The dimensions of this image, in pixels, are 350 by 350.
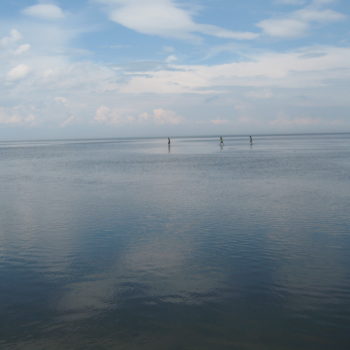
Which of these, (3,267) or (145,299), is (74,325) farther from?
(3,267)

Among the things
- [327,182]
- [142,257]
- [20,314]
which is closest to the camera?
[20,314]

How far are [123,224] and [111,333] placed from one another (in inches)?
449

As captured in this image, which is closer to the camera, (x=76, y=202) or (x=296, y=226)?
(x=296, y=226)

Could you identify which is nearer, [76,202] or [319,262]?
[319,262]

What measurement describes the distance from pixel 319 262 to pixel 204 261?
4.56 metres

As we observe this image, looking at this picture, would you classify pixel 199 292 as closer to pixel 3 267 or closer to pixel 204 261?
pixel 204 261

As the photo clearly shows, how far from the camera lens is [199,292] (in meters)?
12.4

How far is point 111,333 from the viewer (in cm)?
1019

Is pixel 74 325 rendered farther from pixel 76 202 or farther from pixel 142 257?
pixel 76 202

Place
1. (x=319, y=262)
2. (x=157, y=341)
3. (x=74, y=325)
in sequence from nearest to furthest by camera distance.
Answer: (x=157, y=341) → (x=74, y=325) → (x=319, y=262)

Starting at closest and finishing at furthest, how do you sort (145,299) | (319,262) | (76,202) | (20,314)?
1. (20,314)
2. (145,299)
3. (319,262)
4. (76,202)

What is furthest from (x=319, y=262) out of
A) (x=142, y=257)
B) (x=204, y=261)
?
(x=142, y=257)

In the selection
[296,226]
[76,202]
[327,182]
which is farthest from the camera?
[327,182]

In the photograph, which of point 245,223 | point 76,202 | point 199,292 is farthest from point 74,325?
point 76,202
